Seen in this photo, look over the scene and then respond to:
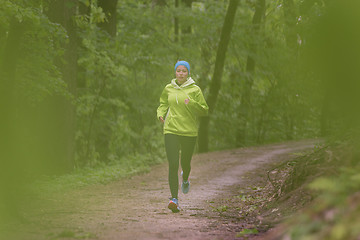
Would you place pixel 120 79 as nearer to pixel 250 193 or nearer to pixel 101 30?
pixel 101 30

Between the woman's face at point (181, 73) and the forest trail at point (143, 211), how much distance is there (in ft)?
6.84

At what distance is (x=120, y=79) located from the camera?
63.6 ft

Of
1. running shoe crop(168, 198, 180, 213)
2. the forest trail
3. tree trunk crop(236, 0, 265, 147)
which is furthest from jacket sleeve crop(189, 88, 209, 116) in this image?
tree trunk crop(236, 0, 265, 147)

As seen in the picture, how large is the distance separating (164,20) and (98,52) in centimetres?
651

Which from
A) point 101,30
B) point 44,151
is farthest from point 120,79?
point 44,151

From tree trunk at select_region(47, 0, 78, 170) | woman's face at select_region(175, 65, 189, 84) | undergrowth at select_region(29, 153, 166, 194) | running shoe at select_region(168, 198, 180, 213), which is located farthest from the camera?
tree trunk at select_region(47, 0, 78, 170)

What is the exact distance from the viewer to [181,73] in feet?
25.9

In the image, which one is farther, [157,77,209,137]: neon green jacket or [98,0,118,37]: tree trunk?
[98,0,118,37]: tree trunk

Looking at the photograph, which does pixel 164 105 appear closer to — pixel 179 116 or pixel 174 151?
pixel 179 116

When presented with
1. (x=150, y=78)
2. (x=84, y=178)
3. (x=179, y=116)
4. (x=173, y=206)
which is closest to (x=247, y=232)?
(x=173, y=206)

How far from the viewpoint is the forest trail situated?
5785mm

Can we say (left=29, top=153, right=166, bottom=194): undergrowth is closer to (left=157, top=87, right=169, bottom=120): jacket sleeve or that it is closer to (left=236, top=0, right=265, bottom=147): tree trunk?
(left=157, top=87, right=169, bottom=120): jacket sleeve

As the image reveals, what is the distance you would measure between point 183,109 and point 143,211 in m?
1.72

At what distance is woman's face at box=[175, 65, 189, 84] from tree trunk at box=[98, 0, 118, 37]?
1029 centimetres
